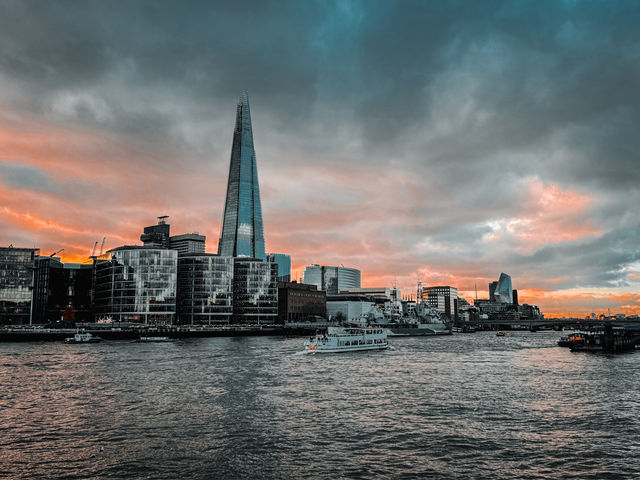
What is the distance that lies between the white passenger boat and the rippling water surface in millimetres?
44458

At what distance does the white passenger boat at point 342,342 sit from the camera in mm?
129250

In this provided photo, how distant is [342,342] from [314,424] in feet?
301

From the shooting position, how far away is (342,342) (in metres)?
137

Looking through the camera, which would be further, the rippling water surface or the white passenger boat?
the white passenger boat

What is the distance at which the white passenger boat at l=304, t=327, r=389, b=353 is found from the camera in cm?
12925

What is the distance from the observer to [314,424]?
1821 inches

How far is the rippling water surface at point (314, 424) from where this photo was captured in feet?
114

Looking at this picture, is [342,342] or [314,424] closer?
[314,424]

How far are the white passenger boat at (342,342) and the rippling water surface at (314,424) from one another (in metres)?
44.5

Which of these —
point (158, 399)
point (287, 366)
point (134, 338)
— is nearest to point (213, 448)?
point (158, 399)

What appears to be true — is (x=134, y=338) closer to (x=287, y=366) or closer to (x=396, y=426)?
(x=287, y=366)

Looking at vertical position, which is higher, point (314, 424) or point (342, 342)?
point (342, 342)

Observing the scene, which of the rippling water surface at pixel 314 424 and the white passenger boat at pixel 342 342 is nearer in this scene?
the rippling water surface at pixel 314 424

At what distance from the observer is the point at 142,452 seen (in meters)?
37.3
